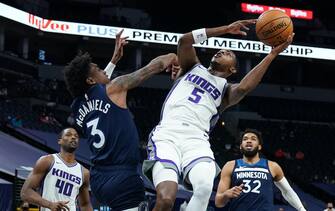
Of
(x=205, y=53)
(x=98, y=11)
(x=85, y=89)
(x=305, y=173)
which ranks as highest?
(x=98, y=11)

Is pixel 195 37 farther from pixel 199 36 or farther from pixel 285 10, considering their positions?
pixel 285 10

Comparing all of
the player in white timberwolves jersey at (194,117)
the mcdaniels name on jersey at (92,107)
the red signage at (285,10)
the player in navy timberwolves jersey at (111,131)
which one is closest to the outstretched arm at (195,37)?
the player in white timberwolves jersey at (194,117)

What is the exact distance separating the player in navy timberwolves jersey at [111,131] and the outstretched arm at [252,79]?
0.87 metres

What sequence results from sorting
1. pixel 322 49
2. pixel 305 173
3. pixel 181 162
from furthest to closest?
pixel 322 49 → pixel 305 173 → pixel 181 162

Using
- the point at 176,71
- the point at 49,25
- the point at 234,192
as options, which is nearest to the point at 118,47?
the point at 176,71

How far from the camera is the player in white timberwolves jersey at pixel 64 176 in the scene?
756 centimetres

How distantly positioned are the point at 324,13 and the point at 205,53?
10340mm

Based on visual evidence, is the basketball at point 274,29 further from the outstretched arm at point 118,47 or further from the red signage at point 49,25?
the red signage at point 49,25

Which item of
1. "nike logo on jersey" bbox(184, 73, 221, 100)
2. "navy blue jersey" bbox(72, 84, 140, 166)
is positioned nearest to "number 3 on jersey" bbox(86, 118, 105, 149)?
"navy blue jersey" bbox(72, 84, 140, 166)

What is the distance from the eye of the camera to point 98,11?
34.7m

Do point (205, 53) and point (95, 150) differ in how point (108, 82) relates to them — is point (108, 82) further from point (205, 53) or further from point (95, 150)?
point (205, 53)

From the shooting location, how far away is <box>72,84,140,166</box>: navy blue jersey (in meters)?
5.15

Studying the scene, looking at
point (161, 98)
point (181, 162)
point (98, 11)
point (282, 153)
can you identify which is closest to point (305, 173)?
point (282, 153)

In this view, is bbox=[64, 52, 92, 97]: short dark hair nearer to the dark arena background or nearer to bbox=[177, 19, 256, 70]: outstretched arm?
bbox=[177, 19, 256, 70]: outstretched arm
